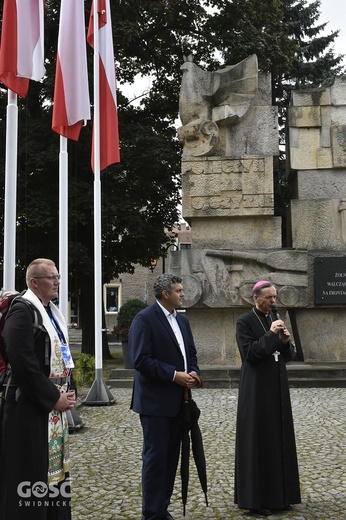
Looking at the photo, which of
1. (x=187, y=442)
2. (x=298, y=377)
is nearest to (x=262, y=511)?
(x=187, y=442)

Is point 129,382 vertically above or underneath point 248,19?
underneath

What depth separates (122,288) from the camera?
136ft

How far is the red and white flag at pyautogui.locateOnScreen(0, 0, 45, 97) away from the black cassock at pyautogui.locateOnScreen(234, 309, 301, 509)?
12.7 ft

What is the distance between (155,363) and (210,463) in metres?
2.19

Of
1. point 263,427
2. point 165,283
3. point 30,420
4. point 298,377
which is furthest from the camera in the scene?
point 298,377

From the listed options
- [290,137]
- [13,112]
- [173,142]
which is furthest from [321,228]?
[173,142]

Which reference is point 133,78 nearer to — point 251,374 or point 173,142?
point 173,142

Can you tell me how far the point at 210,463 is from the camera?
229 inches

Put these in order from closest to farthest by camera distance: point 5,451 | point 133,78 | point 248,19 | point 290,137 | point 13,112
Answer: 1. point 5,451
2. point 13,112
3. point 290,137
4. point 248,19
5. point 133,78

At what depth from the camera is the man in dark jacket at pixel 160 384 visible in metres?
4.08


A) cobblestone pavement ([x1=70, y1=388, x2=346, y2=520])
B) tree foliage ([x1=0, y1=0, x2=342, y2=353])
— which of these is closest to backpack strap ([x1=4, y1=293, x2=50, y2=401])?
cobblestone pavement ([x1=70, y1=388, x2=346, y2=520])

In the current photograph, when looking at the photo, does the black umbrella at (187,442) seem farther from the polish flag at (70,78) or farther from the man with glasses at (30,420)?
the polish flag at (70,78)

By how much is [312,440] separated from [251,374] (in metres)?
2.38

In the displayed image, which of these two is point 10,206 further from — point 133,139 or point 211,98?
point 133,139
